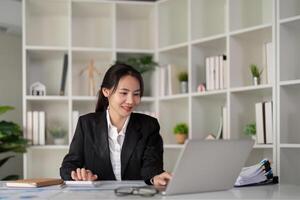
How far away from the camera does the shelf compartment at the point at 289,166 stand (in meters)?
3.18

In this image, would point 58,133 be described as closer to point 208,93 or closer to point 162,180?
point 208,93

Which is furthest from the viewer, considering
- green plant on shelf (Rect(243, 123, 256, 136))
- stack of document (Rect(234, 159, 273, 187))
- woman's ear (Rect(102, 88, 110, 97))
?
green plant on shelf (Rect(243, 123, 256, 136))

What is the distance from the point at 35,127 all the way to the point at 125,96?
187 cm

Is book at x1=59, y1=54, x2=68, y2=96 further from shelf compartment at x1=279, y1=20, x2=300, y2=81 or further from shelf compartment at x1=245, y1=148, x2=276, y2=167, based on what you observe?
shelf compartment at x1=279, y1=20, x2=300, y2=81

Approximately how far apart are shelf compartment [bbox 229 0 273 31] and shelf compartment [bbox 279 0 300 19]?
0.99ft

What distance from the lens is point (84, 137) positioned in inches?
99.6

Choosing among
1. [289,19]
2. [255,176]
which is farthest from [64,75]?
[255,176]

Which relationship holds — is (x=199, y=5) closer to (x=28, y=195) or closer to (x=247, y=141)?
(x=247, y=141)

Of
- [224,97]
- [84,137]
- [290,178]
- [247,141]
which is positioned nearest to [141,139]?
[84,137]

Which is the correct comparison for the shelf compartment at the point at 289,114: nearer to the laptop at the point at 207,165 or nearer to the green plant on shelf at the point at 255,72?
the green plant on shelf at the point at 255,72

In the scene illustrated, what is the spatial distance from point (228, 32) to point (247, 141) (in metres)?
1.93

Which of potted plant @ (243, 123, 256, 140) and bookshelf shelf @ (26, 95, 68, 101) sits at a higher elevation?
bookshelf shelf @ (26, 95, 68, 101)

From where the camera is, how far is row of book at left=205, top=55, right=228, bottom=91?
367 cm

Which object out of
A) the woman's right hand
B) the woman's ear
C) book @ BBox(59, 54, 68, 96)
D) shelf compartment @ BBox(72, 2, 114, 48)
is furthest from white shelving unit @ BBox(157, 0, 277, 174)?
the woman's right hand
